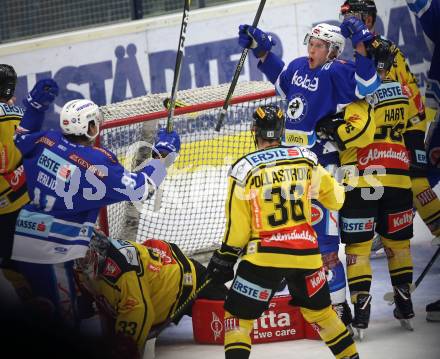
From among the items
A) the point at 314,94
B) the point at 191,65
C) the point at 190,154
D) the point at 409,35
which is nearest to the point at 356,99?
the point at 314,94

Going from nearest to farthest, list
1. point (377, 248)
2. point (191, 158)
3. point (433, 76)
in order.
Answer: point (433, 76) < point (377, 248) < point (191, 158)

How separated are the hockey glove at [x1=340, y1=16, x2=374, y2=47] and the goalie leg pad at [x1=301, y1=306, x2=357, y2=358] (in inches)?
49.4

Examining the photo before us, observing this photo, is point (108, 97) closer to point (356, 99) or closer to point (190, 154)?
point (190, 154)

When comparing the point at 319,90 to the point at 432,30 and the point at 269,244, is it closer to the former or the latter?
the point at 432,30

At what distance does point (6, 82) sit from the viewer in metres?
4.00

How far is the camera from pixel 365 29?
146 inches

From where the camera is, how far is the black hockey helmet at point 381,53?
3721 mm

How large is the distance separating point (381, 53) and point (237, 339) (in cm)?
152

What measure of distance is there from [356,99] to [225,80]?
8.39 feet

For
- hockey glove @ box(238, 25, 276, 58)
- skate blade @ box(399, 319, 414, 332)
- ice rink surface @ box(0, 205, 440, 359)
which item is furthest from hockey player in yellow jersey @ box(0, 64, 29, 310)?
skate blade @ box(399, 319, 414, 332)

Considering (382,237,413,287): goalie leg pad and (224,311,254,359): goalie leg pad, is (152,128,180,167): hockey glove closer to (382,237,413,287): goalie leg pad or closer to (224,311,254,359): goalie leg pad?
(224,311,254,359): goalie leg pad

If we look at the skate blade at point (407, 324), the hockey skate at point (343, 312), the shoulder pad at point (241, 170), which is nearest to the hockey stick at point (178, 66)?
the shoulder pad at point (241, 170)

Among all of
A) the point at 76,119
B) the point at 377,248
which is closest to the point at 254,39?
the point at 76,119

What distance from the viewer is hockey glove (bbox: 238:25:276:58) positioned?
13.1ft
